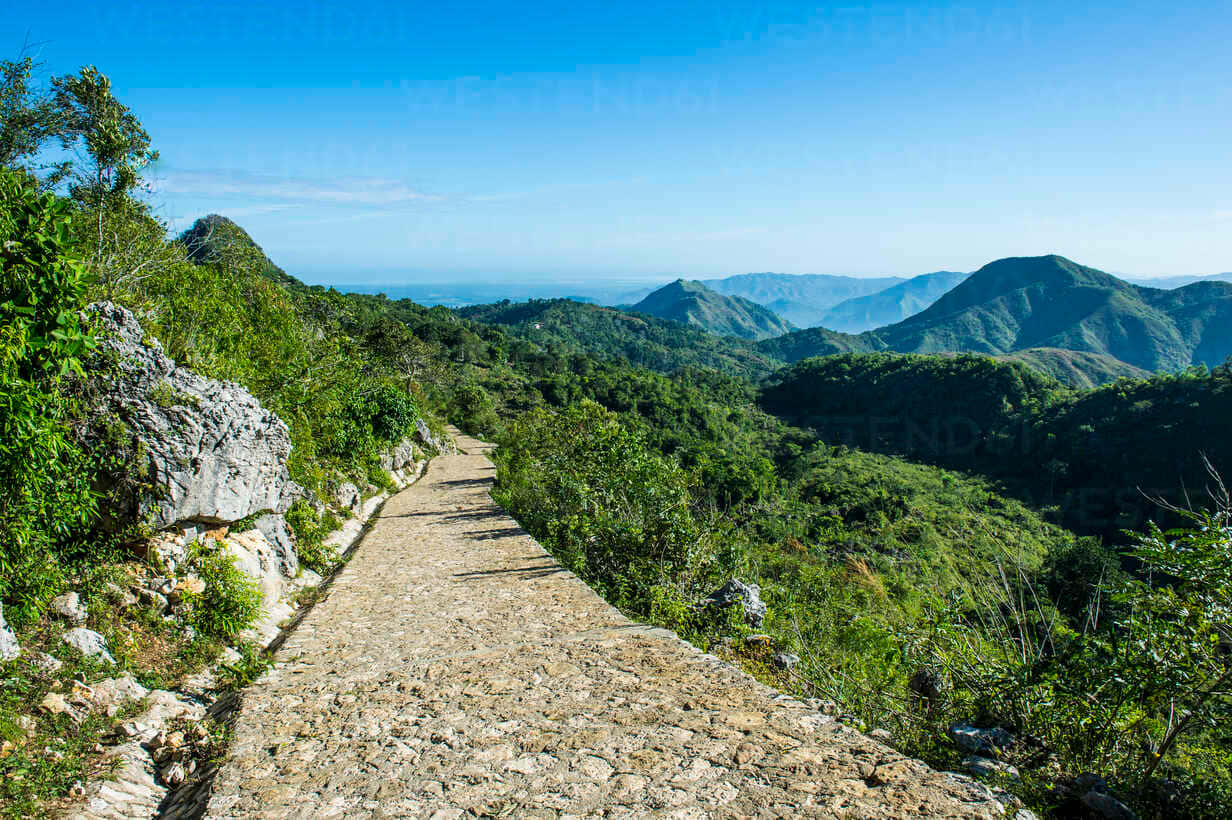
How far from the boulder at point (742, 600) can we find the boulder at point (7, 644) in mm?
5902

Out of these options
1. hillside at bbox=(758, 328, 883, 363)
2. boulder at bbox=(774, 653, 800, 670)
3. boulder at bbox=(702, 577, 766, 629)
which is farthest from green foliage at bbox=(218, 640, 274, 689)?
hillside at bbox=(758, 328, 883, 363)

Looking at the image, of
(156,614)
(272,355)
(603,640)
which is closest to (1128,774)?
(603,640)

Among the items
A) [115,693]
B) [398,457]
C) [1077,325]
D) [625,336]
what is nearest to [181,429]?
[115,693]

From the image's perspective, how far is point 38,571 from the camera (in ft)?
14.0

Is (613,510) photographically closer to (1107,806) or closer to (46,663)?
(46,663)

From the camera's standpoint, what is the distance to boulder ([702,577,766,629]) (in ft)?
22.0

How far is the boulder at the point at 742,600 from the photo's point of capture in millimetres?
6691

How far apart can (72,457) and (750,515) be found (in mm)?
25266

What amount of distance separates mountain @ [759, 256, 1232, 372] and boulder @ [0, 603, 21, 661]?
170 m

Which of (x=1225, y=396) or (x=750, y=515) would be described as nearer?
(x=750, y=515)

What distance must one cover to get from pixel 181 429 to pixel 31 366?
1765 millimetres

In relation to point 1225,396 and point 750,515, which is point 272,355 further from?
point 1225,396

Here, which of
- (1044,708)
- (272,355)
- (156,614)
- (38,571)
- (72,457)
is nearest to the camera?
(1044,708)

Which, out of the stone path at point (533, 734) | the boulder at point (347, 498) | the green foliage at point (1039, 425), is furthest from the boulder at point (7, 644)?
the green foliage at point (1039, 425)
